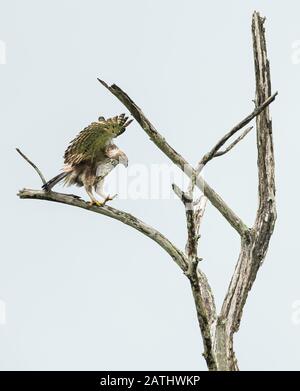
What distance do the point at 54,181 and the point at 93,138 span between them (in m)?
0.61

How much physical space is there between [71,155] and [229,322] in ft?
8.00

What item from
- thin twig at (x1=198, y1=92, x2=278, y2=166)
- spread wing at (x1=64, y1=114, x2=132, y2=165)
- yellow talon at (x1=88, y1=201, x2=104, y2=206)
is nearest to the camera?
thin twig at (x1=198, y1=92, x2=278, y2=166)

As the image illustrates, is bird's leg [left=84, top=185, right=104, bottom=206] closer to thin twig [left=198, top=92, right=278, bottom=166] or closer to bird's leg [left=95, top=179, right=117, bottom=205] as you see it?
bird's leg [left=95, top=179, right=117, bottom=205]

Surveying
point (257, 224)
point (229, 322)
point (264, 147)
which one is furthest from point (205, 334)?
point (264, 147)

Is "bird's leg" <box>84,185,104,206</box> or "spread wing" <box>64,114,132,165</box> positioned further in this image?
"bird's leg" <box>84,185,104,206</box>

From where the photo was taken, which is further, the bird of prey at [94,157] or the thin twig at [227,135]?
the bird of prey at [94,157]

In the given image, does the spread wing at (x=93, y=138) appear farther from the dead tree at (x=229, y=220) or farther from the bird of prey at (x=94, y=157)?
the dead tree at (x=229, y=220)

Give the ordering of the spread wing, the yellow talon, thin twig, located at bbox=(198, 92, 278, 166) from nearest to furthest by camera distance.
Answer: thin twig, located at bbox=(198, 92, 278, 166)
the spread wing
the yellow talon

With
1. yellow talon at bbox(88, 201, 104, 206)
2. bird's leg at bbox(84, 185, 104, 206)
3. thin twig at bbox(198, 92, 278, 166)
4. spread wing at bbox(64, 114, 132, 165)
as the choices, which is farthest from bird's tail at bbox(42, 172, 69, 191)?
thin twig at bbox(198, 92, 278, 166)

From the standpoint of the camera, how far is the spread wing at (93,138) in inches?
410

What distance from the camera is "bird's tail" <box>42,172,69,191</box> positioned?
1051 centimetres

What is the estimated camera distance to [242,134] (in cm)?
1049

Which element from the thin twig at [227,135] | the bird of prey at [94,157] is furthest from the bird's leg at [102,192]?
the thin twig at [227,135]
